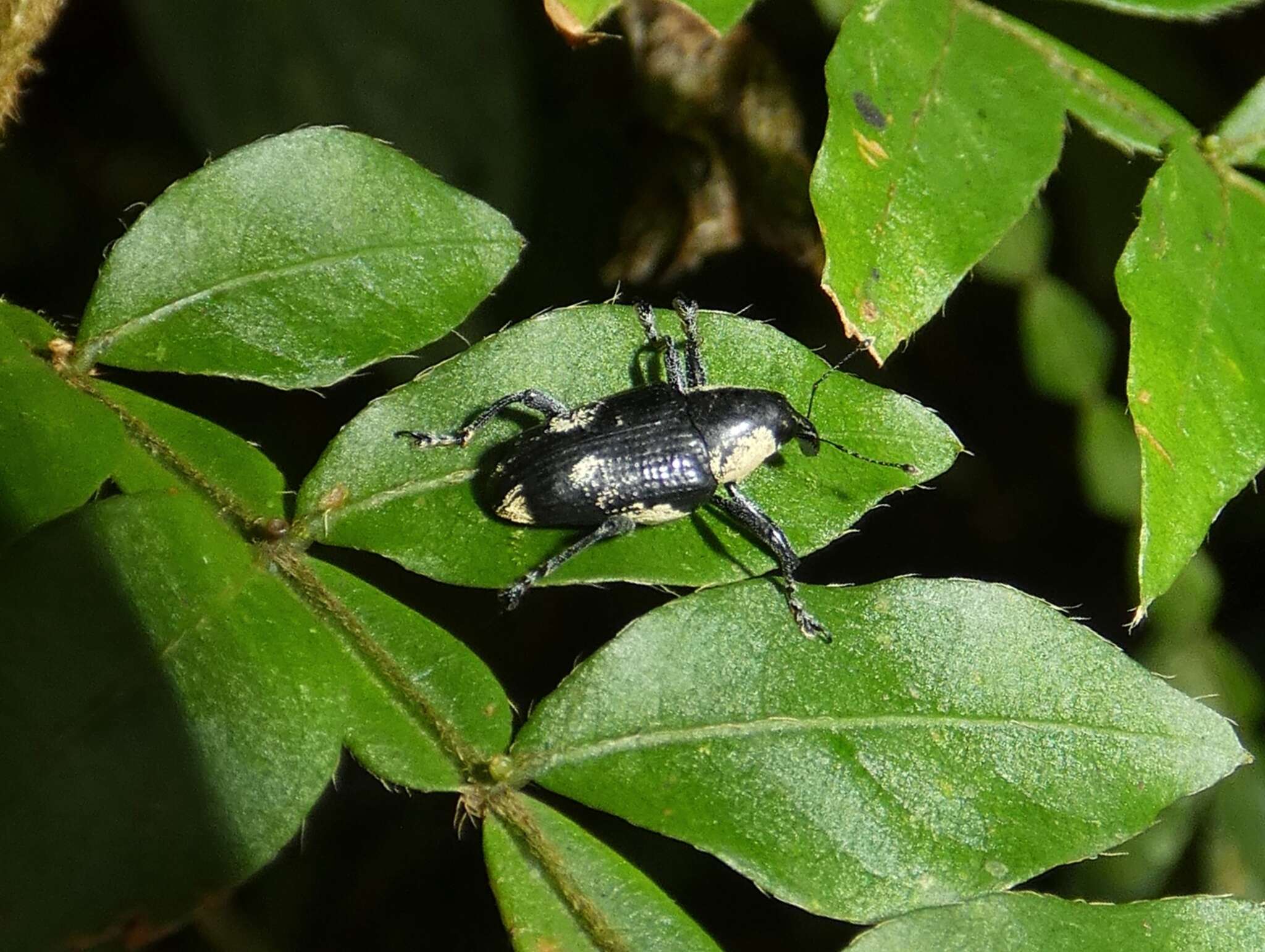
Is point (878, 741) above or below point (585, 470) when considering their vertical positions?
above

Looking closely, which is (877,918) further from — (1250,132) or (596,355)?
(1250,132)

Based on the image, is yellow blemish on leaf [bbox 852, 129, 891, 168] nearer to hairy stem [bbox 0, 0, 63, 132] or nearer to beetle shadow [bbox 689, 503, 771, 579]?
beetle shadow [bbox 689, 503, 771, 579]

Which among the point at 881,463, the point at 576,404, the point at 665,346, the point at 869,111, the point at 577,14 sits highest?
the point at 869,111

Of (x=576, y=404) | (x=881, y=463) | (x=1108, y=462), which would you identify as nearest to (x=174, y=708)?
(x=576, y=404)

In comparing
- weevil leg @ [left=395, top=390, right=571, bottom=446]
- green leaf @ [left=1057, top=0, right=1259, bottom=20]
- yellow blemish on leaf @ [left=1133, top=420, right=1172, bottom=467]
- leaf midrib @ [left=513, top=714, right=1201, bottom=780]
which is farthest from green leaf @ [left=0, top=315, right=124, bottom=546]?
green leaf @ [left=1057, top=0, right=1259, bottom=20]

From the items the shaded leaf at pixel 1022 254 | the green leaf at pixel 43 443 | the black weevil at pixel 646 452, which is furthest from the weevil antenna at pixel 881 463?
the shaded leaf at pixel 1022 254

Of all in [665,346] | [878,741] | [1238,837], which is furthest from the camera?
[1238,837]

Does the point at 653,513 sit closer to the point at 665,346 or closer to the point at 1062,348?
the point at 665,346
